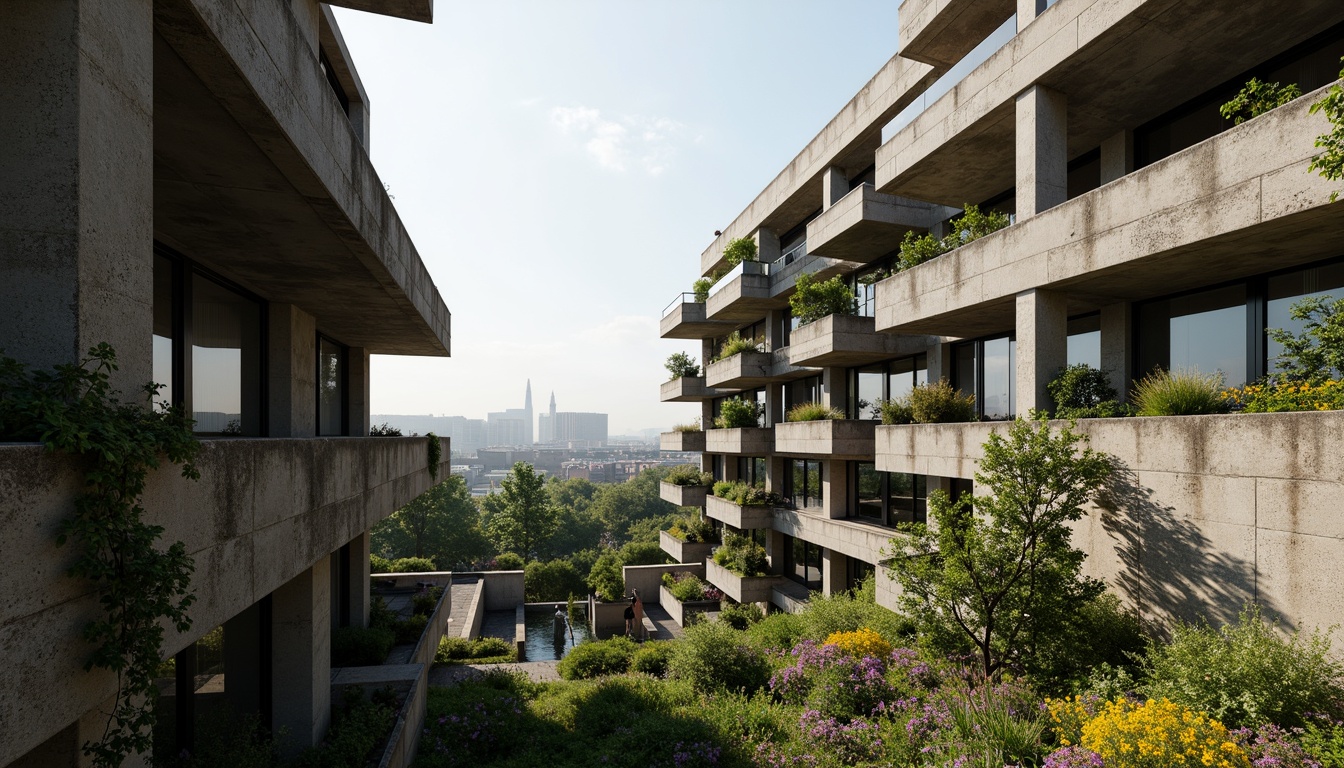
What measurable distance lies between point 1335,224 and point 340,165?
12710 millimetres

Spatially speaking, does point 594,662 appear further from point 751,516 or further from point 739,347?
point 739,347

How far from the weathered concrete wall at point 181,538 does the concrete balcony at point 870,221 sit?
14.6 m

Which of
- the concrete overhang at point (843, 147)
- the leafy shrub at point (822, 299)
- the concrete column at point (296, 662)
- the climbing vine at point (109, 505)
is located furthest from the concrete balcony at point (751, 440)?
the climbing vine at point (109, 505)

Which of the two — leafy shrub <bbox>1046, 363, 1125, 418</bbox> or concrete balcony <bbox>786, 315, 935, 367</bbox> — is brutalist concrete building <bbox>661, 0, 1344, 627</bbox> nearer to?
concrete balcony <bbox>786, 315, 935, 367</bbox>

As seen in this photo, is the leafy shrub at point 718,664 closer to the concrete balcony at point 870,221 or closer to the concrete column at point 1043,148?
the concrete column at point 1043,148

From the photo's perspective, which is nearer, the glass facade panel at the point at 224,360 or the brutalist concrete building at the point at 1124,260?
the brutalist concrete building at the point at 1124,260

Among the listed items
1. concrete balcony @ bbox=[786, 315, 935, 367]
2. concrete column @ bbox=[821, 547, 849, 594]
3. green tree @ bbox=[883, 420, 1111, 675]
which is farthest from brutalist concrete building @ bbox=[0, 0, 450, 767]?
concrete column @ bbox=[821, 547, 849, 594]

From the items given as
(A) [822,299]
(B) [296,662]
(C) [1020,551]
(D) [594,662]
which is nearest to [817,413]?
(A) [822,299]

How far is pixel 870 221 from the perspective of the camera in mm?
18203

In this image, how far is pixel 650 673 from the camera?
17297 millimetres

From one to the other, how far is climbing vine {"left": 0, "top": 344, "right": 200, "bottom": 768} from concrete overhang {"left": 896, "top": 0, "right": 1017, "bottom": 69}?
56.4 ft

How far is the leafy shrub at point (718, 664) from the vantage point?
14.2 metres

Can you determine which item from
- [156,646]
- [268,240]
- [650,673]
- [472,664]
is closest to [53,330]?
[156,646]

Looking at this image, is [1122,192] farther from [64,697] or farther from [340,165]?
[64,697]
